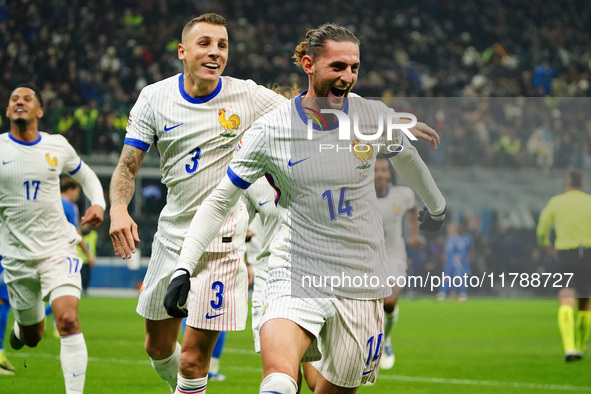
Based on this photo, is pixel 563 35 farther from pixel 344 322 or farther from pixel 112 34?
pixel 344 322

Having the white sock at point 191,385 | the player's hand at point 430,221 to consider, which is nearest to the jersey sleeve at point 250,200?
the white sock at point 191,385

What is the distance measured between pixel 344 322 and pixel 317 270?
269 mm

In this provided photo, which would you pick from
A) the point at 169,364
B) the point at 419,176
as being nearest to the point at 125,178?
the point at 169,364

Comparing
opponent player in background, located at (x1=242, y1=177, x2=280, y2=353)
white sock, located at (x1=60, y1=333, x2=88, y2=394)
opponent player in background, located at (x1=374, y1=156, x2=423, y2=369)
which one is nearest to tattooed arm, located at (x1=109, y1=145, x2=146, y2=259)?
opponent player in background, located at (x1=242, y1=177, x2=280, y2=353)

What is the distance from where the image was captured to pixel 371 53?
92.7 ft

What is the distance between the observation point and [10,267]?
24.6 feet

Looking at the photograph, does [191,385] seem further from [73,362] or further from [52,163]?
[52,163]

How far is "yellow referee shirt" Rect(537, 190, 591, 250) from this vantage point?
36.4 feet

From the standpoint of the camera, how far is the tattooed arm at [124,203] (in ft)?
15.1

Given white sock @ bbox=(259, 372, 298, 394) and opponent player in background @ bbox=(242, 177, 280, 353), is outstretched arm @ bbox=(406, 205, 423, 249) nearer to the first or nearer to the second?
opponent player in background @ bbox=(242, 177, 280, 353)

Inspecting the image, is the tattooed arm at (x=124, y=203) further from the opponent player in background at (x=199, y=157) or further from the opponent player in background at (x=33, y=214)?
the opponent player in background at (x=33, y=214)

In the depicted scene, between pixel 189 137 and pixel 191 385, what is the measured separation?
1420mm

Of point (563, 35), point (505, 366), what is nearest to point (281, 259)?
point (505, 366)

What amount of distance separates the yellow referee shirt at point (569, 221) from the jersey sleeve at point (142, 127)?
6.87 meters
